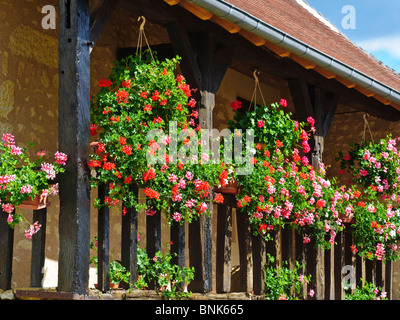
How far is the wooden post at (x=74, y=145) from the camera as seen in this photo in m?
4.89

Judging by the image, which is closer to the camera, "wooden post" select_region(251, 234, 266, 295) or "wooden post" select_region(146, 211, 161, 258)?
"wooden post" select_region(146, 211, 161, 258)

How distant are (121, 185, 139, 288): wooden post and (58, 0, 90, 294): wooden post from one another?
420 millimetres

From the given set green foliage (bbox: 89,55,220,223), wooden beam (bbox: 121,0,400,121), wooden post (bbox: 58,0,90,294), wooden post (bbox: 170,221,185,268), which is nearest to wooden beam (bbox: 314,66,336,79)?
wooden beam (bbox: 121,0,400,121)

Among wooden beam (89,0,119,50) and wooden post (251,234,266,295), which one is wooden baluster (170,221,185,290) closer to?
wooden post (251,234,266,295)

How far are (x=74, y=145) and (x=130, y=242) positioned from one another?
0.79m

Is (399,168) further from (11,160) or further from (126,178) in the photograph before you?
(11,160)

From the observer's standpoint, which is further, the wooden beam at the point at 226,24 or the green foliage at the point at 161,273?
the wooden beam at the point at 226,24

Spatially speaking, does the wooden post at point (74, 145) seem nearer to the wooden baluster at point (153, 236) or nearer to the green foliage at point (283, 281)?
the wooden baluster at point (153, 236)

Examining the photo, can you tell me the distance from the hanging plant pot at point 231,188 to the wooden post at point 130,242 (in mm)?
836

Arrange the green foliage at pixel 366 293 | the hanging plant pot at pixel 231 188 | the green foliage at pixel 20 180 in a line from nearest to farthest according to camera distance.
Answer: the green foliage at pixel 20 180, the hanging plant pot at pixel 231 188, the green foliage at pixel 366 293

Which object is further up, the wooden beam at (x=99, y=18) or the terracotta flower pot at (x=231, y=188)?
the wooden beam at (x=99, y=18)

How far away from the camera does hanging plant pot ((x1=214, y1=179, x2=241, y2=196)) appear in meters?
6.02

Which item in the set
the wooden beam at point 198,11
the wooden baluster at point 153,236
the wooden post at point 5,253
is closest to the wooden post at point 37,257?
the wooden post at point 5,253

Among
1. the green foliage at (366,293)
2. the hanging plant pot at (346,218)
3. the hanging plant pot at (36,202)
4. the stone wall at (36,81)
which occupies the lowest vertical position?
the green foliage at (366,293)
